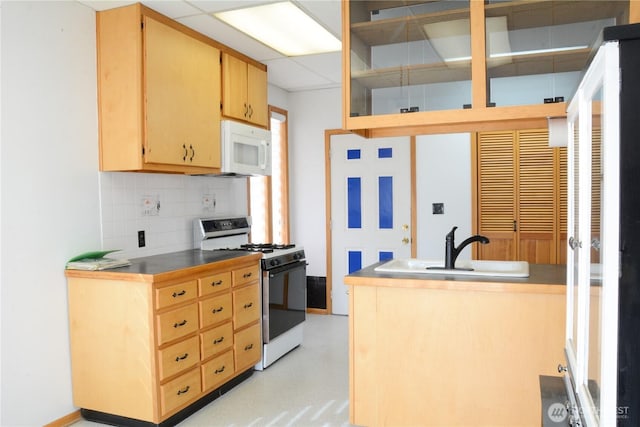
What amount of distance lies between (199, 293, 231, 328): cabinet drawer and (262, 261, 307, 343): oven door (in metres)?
0.49

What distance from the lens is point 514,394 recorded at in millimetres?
2408

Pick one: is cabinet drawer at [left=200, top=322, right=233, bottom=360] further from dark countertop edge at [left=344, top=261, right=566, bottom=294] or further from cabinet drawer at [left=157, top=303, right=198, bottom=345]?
dark countertop edge at [left=344, top=261, right=566, bottom=294]

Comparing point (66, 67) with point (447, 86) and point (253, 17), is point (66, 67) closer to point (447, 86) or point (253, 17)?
point (253, 17)

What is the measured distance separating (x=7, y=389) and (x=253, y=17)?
2.66m

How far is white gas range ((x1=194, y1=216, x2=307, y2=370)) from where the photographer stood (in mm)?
3883

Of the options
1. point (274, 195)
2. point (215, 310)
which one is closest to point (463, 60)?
point (215, 310)

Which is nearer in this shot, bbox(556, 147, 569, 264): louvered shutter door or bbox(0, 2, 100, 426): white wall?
bbox(0, 2, 100, 426): white wall

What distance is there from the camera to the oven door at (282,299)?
3.88m

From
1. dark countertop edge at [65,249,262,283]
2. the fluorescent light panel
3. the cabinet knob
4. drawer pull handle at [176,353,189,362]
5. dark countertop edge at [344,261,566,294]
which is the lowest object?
drawer pull handle at [176,353,189,362]

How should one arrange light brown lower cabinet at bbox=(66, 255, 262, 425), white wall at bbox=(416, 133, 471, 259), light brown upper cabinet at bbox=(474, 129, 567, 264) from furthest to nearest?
1. white wall at bbox=(416, 133, 471, 259)
2. light brown upper cabinet at bbox=(474, 129, 567, 264)
3. light brown lower cabinet at bbox=(66, 255, 262, 425)

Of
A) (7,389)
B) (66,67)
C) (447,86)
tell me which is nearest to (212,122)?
(66,67)

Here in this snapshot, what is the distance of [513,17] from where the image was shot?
8.39ft

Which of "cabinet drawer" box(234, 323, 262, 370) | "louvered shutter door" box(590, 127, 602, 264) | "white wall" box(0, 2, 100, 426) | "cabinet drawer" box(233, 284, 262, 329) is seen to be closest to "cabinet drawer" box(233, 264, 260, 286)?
"cabinet drawer" box(233, 284, 262, 329)

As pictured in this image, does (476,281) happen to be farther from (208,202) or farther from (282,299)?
(208,202)
